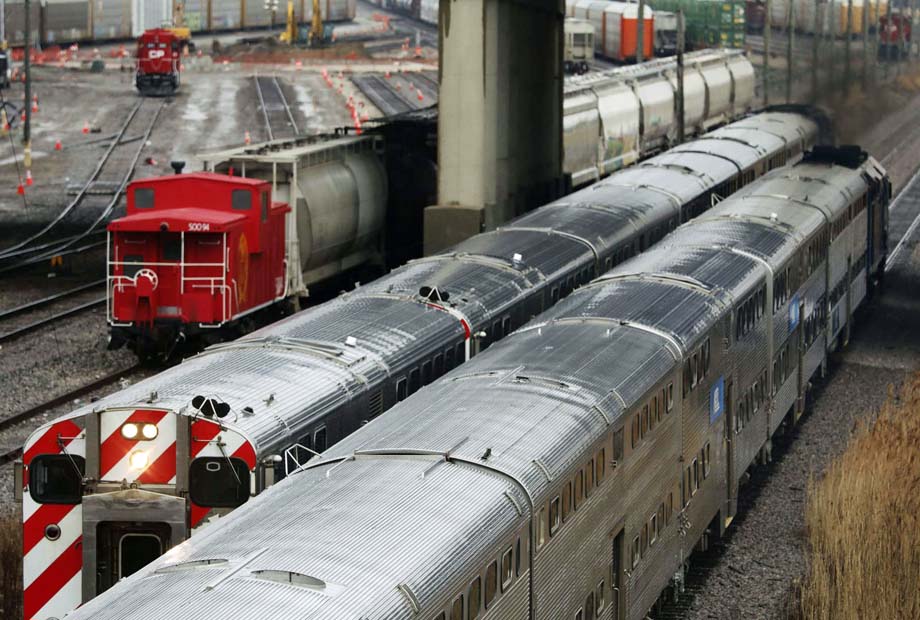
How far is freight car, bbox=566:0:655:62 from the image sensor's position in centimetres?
9038

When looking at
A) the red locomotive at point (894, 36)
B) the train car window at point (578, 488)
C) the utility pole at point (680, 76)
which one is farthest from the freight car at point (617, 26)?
the train car window at point (578, 488)

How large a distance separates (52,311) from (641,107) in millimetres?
23047

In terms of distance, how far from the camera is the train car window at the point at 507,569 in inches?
413

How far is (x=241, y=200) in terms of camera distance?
25.7 metres

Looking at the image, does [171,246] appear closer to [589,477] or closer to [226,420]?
[226,420]

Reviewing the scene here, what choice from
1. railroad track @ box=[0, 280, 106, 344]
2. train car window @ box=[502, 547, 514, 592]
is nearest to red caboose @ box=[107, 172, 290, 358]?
railroad track @ box=[0, 280, 106, 344]

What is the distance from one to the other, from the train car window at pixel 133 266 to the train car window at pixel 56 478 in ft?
43.3

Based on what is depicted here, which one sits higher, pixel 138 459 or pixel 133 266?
pixel 138 459

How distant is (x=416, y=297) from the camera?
17.1m

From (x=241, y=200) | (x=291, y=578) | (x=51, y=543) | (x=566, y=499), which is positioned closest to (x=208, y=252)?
(x=241, y=200)

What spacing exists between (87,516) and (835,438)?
14119mm

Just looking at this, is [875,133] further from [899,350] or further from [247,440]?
[247,440]

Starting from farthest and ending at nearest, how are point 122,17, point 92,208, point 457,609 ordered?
point 122,17, point 92,208, point 457,609

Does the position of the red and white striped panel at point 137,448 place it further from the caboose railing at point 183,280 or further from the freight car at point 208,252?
the caboose railing at point 183,280
